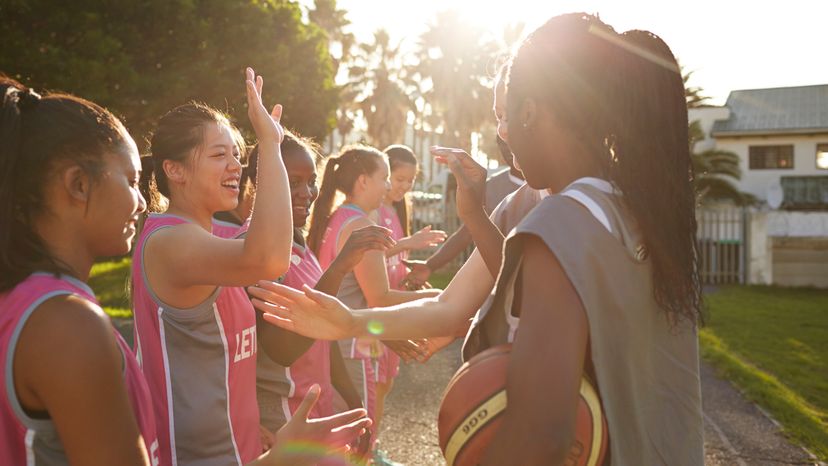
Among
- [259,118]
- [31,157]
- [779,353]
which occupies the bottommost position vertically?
[779,353]

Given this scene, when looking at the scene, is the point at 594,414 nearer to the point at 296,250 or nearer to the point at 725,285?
the point at 296,250

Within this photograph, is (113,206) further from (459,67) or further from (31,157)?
(459,67)

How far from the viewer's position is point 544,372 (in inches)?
59.2

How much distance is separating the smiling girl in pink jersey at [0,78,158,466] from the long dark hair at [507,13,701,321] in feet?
3.63

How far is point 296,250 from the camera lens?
370 cm

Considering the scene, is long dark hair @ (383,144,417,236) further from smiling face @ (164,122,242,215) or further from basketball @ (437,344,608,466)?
basketball @ (437,344,608,466)

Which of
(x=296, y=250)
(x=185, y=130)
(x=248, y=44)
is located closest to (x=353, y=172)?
(x=296, y=250)

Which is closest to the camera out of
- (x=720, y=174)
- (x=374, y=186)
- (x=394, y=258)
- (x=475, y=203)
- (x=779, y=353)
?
(x=475, y=203)

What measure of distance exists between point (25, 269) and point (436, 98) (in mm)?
48801

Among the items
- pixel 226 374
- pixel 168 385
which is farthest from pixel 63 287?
pixel 226 374

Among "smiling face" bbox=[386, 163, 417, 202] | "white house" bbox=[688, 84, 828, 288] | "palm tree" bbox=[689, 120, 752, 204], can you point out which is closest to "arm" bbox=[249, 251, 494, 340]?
"smiling face" bbox=[386, 163, 417, 202]

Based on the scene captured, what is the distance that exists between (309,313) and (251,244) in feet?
1.07

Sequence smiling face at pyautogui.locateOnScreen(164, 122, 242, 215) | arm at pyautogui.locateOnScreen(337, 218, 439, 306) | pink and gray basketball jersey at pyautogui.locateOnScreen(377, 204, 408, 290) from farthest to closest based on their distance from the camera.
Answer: pink and gray basketball jersey at pyautogui.locateOnScreen(377, 204, 408, 290) < arm at pyautogui.locateOnScreen(337, 218, 439, 306) < smiling face at pyautogui.locateOnScreen(164, 122, 242, 215)

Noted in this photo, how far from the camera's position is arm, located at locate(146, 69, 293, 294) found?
2322mm
